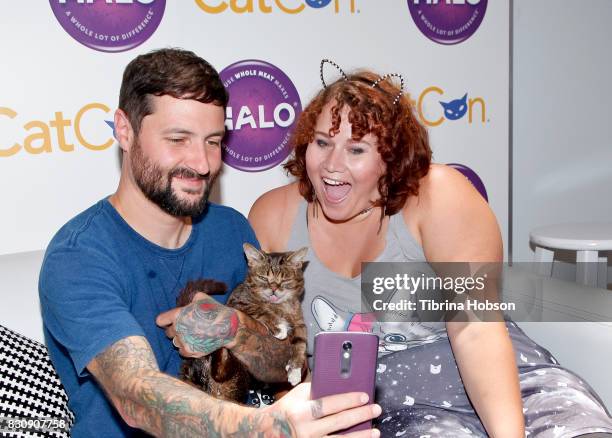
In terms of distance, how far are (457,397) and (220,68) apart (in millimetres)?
1612

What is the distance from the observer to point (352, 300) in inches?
71.3

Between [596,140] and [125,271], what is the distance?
2873 mm

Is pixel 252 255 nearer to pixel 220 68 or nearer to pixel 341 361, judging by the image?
pixel 341 361

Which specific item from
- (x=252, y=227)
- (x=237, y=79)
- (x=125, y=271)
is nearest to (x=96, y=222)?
(x=125, y=271)

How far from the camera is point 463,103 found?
2988 millimetres

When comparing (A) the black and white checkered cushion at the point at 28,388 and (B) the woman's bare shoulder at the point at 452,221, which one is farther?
(B) the woman's bare shoulder at the point at 452,221

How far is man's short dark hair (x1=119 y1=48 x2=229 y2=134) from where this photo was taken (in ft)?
4.61

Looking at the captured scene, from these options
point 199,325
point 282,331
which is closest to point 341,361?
point 199,325

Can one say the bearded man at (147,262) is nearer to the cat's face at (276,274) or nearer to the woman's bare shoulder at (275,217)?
the cat's face at (276,274)

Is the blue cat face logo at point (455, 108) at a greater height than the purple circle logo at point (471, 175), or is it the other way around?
the blue cat face logo at point (455, 108)

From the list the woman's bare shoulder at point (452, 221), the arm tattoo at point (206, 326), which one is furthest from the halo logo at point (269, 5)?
the arm tattoo at point (206, 326)

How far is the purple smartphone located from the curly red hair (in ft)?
2.83

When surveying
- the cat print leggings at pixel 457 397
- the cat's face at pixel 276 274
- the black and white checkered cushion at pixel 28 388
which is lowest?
the cat print leggings at pixel 457 397

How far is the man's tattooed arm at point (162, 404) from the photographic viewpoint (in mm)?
937
